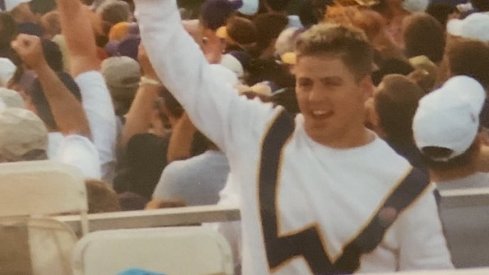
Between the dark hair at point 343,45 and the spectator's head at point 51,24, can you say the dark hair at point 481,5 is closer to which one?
the dark hair at point 343,45

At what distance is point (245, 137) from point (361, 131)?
19 cm

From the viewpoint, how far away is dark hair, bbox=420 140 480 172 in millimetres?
1620

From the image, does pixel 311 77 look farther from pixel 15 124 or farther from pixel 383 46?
pixel 15 124

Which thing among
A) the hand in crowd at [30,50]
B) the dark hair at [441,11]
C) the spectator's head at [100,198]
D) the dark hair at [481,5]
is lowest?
the spectator's head at [100,198]

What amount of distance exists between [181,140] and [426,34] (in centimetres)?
43

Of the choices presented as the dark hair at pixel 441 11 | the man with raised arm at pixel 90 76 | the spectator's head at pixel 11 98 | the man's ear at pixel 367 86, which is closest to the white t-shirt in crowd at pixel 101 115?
the man with raised arm at pixel 90 76

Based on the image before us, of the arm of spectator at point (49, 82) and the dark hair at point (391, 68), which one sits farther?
the arm of spectator at point (49, 82)

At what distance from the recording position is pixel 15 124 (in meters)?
1.71

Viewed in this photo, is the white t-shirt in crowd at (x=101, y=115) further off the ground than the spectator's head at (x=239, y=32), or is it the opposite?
the spectator's head at (x=239, y=32)

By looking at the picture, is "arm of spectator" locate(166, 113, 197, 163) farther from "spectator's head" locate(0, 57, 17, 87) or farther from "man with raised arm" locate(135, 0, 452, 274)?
"spectator's head" locate(0, 57, 17, 87)

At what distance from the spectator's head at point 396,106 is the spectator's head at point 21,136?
56 cm

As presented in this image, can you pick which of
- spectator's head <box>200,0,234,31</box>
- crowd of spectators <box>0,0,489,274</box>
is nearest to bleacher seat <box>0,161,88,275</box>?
crowd of spectators <box>0,0,489,274</box>

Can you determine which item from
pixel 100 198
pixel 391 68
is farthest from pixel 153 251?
pixel 391 68

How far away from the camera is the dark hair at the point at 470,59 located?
1.62m
